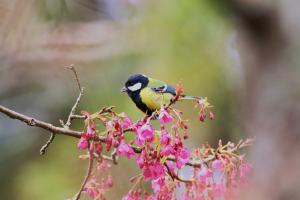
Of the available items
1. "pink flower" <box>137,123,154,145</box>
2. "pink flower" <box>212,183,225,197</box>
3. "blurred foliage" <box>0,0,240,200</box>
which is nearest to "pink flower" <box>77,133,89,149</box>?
"pink flower" <box>137,123,154,145</box>

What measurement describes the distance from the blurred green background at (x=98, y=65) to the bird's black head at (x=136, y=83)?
0.97 feet

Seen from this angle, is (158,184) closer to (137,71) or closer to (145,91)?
(145,91)

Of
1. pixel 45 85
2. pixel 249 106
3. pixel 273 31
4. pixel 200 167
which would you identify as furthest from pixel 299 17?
pixel 45 85

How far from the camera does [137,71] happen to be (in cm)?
465

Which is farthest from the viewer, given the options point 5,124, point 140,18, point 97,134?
point 5,124

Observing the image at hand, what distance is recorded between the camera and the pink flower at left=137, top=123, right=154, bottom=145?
1.49m

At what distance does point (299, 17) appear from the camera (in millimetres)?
1174

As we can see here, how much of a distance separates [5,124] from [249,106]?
5.05 metres

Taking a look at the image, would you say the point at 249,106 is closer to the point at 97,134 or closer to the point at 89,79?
the point at 97,134

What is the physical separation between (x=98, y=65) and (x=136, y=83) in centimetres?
257

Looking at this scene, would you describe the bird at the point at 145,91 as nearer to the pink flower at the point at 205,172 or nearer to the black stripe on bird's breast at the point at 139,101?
the black stripe on bird's breast at the point at 139,101

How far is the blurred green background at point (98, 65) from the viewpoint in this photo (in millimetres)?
3133

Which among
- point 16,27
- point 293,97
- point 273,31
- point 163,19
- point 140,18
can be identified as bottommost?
point 293,97

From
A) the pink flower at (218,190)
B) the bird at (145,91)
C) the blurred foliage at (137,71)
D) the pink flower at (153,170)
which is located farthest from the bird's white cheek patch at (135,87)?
the blurred foliage at (137,71)
